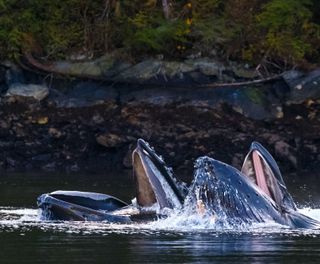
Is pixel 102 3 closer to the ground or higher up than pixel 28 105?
higher up

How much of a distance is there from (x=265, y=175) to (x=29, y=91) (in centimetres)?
1973

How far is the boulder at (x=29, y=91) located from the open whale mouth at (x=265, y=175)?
19.2 metres

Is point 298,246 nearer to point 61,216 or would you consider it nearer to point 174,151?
point 61,216

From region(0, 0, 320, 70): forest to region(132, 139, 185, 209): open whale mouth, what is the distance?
19.4 m

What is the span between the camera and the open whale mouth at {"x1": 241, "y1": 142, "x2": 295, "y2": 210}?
21031mm

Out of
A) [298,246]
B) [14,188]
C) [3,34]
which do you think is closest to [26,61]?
[3,34]

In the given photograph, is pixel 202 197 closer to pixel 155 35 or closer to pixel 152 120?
pixel 152 120

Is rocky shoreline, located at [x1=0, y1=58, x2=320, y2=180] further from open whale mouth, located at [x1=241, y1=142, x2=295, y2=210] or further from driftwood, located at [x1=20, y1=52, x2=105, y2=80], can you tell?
open whale mouth, located at [x1=241, y1=142, x2=295, y2=210]

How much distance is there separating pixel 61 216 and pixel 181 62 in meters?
19.4

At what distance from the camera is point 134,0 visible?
4294cm

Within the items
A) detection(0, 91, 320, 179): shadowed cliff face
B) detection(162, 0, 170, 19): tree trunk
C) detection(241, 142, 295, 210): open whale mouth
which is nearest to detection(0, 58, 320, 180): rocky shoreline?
detection(0, 91, 320, 179): shadowed cliff face

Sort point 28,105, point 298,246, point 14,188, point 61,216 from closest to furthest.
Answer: point 298,246 → point 61,216 → point 14,188 → point 28,105

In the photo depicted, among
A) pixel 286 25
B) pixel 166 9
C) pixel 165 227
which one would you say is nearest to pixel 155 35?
pixel 166 9

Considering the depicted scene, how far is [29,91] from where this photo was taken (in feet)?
131
